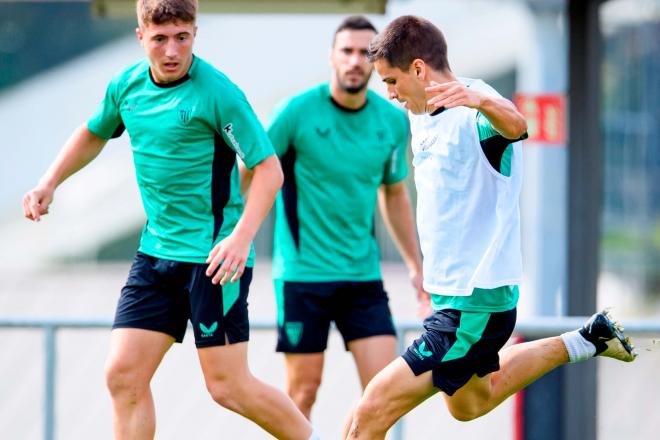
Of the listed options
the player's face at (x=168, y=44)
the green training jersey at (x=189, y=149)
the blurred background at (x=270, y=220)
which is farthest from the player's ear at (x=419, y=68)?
the blurred background at (x=270, y=220)

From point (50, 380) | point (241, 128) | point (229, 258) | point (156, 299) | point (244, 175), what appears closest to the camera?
point (229, 258)

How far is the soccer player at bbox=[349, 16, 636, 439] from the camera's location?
183 inches

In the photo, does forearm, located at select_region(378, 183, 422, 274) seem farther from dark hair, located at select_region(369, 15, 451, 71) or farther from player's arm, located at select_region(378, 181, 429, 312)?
dark hair, located at select_region(369, 15, 451, 71)

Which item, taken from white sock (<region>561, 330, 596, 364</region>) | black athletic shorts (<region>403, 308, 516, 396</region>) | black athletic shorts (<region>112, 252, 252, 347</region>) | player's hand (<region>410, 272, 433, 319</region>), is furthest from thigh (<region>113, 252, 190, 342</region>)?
white sock (<region>561, 330, 596, 364</region>)

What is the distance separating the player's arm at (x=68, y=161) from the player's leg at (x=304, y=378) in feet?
4.72

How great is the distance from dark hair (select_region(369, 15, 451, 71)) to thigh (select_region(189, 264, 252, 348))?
1.08 metres

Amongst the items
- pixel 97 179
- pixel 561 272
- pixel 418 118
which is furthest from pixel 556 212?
pixel 97 179

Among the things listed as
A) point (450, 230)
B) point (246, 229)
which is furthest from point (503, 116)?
point (246, 229)

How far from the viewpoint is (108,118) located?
16.9 ft

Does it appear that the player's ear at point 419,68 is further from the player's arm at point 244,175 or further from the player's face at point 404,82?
the player's arm at point 244,175

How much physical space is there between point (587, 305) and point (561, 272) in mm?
250

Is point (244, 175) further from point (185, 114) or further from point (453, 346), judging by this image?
point (453, 346)

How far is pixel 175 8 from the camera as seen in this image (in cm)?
477

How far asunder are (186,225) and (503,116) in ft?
4.59
